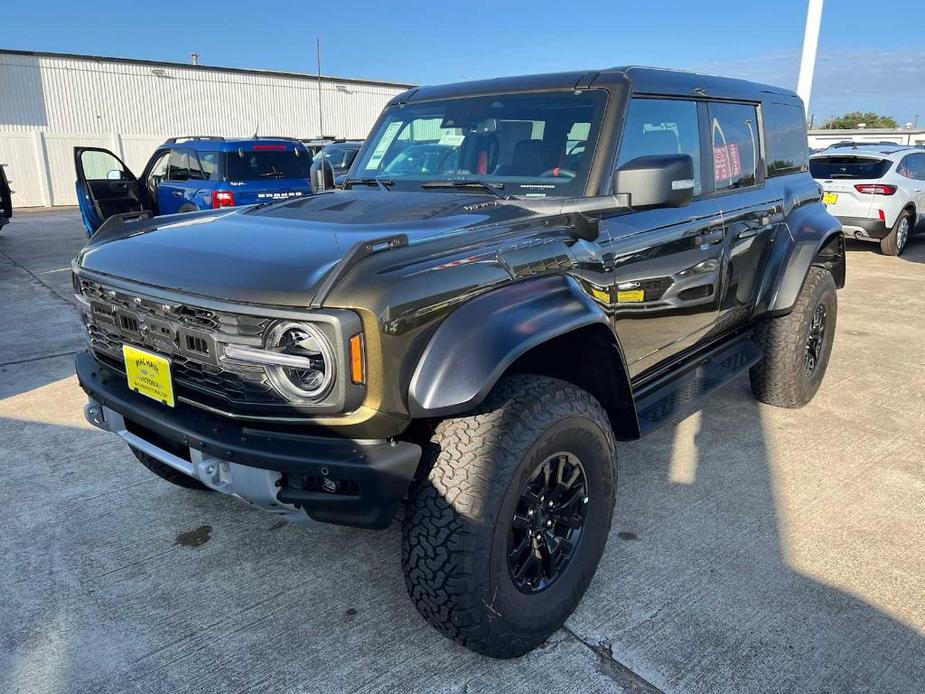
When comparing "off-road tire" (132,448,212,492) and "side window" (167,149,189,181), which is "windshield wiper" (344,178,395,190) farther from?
"side window" (167,149,189,181)

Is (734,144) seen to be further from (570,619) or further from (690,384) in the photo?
(570,619)

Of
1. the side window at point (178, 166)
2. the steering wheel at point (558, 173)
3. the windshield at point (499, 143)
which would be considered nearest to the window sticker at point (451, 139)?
the windshield at point (499, 143)

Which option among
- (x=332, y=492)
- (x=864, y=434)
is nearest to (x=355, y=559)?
(x=332, y=492)

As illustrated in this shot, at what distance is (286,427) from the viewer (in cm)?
216

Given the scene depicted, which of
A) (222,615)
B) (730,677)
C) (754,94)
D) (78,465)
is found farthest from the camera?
(754,94)

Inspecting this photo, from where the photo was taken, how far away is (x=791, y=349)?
4.27 metres

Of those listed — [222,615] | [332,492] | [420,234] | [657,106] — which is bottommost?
[222,615]

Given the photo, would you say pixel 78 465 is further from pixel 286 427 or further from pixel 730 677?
pixel 730 677

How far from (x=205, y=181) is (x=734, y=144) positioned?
23.4 feet

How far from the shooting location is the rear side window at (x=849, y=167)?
10578 millimetres

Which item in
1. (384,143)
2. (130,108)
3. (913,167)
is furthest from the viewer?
(130,108)

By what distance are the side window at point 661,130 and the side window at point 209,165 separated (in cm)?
703

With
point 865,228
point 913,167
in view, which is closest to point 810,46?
point 913,167

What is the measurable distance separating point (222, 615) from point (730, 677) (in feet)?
5.90
